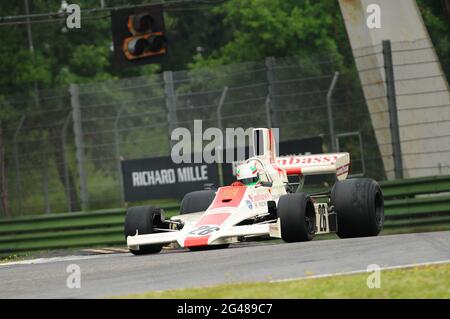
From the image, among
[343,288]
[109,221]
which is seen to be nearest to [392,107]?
[109,221]

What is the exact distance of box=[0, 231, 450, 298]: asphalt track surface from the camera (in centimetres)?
1016

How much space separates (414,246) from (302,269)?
91.9 inches

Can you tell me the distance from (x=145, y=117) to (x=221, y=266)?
1164 centimetres

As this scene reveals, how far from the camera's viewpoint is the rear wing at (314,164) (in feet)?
50.5

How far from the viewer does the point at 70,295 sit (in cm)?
972

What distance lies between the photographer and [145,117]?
74.8 ft

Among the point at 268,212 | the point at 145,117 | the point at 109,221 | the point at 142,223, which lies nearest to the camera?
the point at 268,212

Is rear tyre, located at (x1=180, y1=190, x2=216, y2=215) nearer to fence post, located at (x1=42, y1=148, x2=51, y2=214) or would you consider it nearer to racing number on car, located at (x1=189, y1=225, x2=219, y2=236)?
racing number on car, located at (x1=189, y1=225, x2=219, y2=236)

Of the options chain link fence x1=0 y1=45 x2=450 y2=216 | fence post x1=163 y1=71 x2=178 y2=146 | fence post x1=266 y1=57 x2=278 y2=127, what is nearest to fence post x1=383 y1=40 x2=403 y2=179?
chain link fence x1=0 y1=45 x2=450 y2=216

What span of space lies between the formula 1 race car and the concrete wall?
9.87 feet

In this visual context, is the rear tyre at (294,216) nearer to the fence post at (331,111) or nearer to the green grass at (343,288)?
the green grass at (343,288)

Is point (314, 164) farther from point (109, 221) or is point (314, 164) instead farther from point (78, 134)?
point (78, 134)
